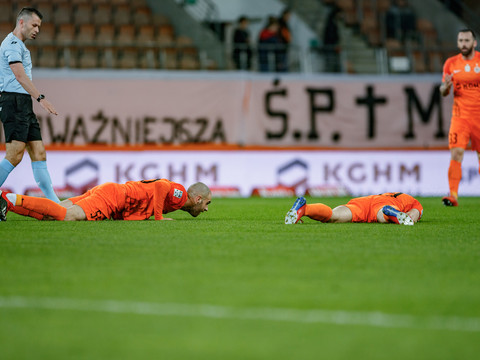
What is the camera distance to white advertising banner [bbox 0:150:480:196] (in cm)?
1598

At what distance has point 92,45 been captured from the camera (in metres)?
17.5

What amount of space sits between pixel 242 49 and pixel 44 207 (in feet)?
35.7

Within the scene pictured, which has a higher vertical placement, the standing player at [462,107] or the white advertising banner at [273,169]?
the standing player at [462,107]

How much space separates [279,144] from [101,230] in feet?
33.8

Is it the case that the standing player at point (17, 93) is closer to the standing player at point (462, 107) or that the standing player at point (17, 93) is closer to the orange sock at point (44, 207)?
the orange sock at point (44, 207)

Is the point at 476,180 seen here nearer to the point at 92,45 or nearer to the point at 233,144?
the point at 233,144

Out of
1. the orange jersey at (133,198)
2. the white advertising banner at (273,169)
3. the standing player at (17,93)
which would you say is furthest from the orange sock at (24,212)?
the white advertising banner at (273,169)

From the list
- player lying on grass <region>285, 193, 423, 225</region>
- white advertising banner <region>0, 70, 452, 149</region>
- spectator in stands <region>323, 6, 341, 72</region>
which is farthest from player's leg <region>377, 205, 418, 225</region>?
spectator in stands <region>323, 6, 341, 72</region>

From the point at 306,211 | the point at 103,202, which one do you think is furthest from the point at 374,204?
the point at 103,202

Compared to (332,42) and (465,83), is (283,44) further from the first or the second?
(465,83)

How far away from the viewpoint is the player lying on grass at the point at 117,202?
776 centimetres

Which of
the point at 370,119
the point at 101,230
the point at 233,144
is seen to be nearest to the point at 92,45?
the point at 233,144

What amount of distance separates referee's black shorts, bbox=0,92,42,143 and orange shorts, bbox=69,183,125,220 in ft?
3.29

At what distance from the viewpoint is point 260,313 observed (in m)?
3.56
